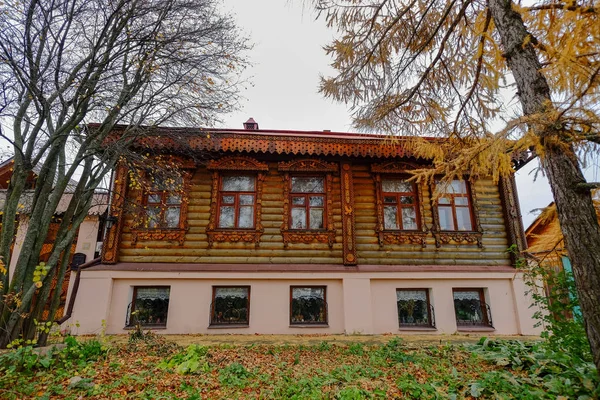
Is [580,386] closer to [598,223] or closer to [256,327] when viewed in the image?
[598,223]

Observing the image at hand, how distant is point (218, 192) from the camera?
8.39 m

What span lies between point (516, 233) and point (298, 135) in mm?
6842

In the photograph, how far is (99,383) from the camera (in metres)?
3.88

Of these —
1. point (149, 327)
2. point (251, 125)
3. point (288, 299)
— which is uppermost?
point (251, 125)

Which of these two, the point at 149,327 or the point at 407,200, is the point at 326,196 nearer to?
the point at 407,200

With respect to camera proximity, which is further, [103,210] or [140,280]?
[103,210]

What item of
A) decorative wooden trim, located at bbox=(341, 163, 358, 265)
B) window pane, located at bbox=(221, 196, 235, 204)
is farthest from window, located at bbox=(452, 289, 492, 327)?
window pane, located at bbox=(221, 196, 235, 204)

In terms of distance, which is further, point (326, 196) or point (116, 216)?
point (326, 196)

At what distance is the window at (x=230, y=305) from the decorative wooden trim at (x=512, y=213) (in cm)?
749

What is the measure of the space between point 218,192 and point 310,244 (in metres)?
2.97

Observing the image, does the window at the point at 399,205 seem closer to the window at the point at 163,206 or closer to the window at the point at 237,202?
the window at the point at 237,202

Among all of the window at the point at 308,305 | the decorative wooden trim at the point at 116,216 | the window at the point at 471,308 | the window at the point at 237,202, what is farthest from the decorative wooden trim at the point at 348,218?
the decorative wooden trim at the point at 116,216

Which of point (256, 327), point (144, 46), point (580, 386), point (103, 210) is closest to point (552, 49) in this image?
point (580, 386)

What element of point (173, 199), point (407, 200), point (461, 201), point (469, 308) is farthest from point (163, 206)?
point (469, 308)
